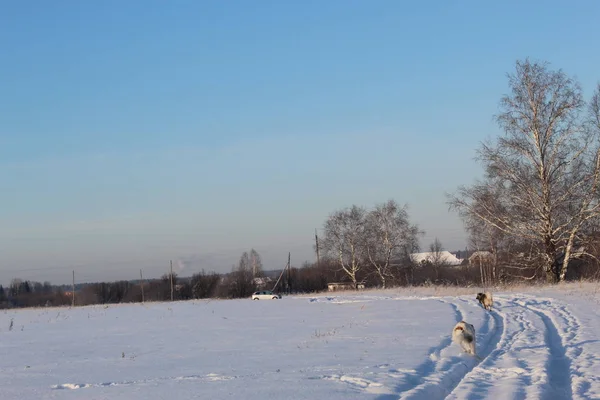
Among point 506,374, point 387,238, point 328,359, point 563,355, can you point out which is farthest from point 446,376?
point 387,238

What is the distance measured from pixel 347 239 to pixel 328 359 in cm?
5234

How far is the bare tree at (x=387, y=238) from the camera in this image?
61.0m

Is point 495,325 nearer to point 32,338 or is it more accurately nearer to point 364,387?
point 364,387

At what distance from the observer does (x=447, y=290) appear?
32.6 meters

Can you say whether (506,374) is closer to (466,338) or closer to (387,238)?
(466,338)

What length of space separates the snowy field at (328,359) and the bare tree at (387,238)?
40.0 m

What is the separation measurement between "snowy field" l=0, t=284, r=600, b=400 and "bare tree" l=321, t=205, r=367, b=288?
1635 inches

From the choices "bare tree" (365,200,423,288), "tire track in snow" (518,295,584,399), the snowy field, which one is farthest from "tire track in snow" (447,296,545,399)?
"bare tree" (365,200,423,288)

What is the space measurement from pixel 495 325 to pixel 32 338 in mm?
13184

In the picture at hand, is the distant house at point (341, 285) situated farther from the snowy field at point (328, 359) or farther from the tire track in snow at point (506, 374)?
the tire track in snow at point (506, 374)

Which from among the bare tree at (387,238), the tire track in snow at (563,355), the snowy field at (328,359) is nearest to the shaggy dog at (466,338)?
the snowy field at (328,359)

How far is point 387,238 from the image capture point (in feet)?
200

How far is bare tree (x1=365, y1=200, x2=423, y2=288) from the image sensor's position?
200ft

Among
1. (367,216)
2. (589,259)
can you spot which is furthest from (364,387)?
(367,216)
